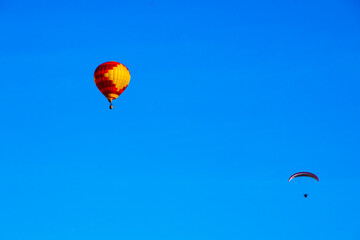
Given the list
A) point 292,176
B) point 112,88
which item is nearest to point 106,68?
point 112,88

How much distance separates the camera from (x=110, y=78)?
68.2 m

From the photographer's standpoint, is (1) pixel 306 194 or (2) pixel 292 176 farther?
(1) pixel 306 194

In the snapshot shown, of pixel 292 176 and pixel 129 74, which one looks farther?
pixel 129 74

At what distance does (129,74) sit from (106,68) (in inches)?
159

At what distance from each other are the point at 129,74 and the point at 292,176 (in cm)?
2263

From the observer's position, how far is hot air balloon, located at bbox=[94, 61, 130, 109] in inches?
2685

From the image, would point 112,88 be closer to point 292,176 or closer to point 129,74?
point 129,74

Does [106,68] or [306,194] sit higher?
[106,68]

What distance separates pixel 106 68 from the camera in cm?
6844

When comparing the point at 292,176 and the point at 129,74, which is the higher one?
the point at 129,74

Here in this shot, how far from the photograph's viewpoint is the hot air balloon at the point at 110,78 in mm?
68188

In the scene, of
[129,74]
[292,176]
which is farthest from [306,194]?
[129,74]

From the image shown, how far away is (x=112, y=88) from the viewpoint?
68.6 metres

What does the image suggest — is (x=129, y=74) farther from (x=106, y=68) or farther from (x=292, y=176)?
(x=292, y=176)
